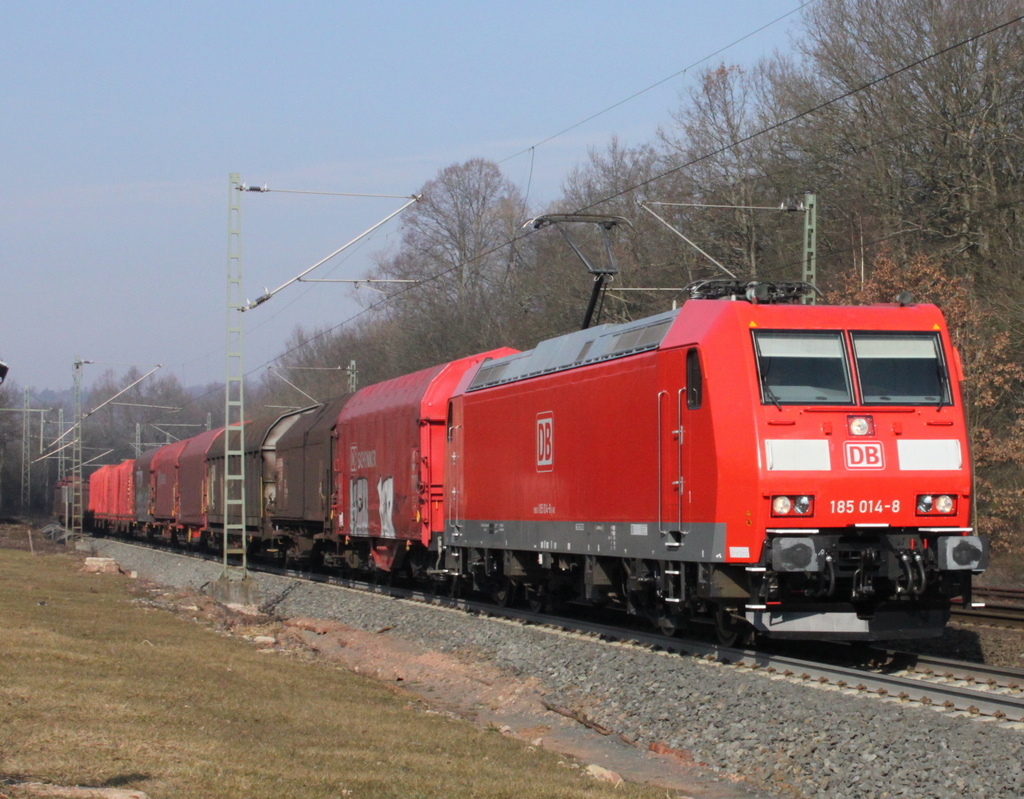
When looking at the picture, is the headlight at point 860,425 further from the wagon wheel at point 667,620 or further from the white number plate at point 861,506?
the wagon wheel at point 667,620

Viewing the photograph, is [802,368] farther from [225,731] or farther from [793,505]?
[225,731]

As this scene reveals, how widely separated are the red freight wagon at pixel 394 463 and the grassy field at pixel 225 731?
20.5 ft

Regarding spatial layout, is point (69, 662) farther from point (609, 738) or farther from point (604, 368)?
point (604, 368)

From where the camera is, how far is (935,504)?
11.8 m

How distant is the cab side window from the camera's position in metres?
12.0

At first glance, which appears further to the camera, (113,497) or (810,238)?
(113,497)

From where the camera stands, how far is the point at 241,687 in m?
11.6

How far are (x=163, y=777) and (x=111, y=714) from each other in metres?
2.27

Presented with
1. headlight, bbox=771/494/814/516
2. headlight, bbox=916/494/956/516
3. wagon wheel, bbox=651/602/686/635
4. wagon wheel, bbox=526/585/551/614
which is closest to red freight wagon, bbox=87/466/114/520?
wagon wheel, bbox=526/585/551/614

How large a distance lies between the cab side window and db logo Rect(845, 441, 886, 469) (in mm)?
1531

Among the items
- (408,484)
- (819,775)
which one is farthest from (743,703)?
(408,484)

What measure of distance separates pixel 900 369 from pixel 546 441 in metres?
5.25

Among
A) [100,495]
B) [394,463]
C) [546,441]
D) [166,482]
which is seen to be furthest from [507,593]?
[100,495]

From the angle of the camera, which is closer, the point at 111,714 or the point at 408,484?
the point at 111,714
